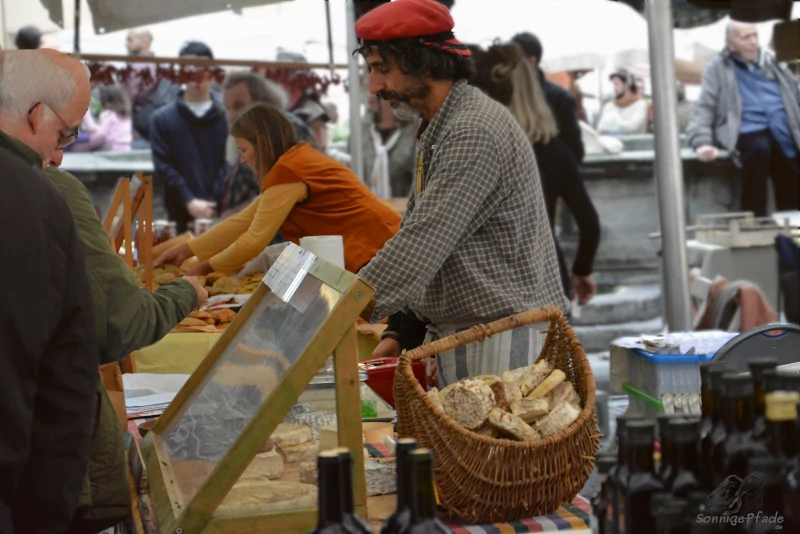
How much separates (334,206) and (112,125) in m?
3.19

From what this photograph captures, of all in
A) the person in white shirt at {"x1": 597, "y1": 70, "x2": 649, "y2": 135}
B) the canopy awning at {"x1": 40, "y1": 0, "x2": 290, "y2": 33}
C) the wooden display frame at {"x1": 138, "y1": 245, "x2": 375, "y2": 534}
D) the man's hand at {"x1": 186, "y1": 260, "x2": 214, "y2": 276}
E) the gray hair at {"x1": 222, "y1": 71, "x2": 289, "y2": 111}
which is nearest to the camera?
the wooden display frame at {"x1": 138, "y1": 245, "x2": 375, "y2": 534}

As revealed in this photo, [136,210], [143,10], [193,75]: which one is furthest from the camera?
[193,75]

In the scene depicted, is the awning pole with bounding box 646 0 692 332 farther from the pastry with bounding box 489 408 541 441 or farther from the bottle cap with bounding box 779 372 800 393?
the bottle cap with bounding box 779 372 800 393

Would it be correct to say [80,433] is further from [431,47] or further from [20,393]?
[431,47]

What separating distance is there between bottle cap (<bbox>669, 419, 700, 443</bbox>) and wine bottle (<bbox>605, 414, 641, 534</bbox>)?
1.8 inches

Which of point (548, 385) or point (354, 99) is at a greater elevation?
point (354, 99)

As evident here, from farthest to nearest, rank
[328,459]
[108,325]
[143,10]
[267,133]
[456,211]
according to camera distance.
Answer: [143,10]
[267,133]
[456,211]
[108,325]
[328,459]

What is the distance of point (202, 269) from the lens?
4035 millimetres

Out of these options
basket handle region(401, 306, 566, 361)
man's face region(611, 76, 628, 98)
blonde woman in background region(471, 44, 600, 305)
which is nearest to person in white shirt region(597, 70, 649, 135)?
man's face region(611, 76, 628, 98)

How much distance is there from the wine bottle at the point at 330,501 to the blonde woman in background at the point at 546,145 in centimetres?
514

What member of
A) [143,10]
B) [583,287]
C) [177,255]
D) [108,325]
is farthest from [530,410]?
[583,287]

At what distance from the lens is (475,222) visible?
90.4 inches

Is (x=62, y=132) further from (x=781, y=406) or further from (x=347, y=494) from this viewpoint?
(x=781, y=406)

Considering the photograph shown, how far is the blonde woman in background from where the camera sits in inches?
242
